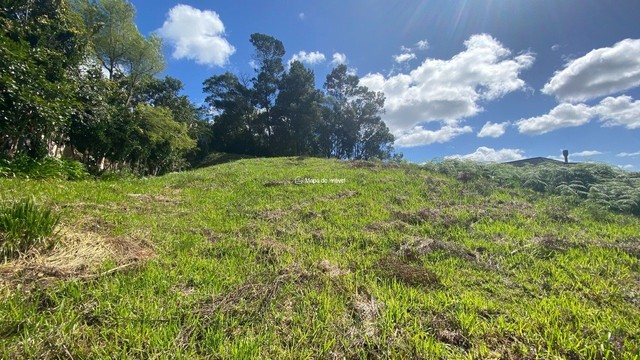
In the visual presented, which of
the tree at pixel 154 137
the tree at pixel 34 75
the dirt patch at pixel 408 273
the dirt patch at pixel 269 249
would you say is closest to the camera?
the dirt patch at pixel 408 273

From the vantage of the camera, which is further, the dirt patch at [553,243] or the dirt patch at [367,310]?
the dirt patch at [553,243]

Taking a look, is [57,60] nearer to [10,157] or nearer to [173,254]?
[10,157]

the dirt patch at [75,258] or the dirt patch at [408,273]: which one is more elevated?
the dirt patch at [75,258]

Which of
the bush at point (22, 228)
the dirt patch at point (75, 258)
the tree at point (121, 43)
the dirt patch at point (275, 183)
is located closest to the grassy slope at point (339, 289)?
the dirt patch at point (75, 258)

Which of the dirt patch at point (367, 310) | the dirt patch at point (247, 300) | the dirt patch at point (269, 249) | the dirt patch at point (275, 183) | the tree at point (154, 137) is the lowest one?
the dirt patch at point (367, 310)

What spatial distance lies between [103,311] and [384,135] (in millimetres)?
40572

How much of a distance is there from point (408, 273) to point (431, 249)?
1.10m

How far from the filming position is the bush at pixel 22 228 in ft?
9.05

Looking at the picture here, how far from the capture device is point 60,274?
2.63 m

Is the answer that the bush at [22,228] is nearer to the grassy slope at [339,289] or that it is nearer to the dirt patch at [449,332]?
the grassy slope at [339,289]

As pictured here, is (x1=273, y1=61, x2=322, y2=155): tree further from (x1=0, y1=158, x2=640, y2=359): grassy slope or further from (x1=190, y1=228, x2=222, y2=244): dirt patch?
(x1=190, y1=228, x2=222, y2=244): dirt patch

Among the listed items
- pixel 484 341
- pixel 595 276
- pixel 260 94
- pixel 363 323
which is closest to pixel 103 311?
pixel 363 323

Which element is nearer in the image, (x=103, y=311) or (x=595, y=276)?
(x=103, y=311)

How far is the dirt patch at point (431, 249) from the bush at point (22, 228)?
438 centimetres
